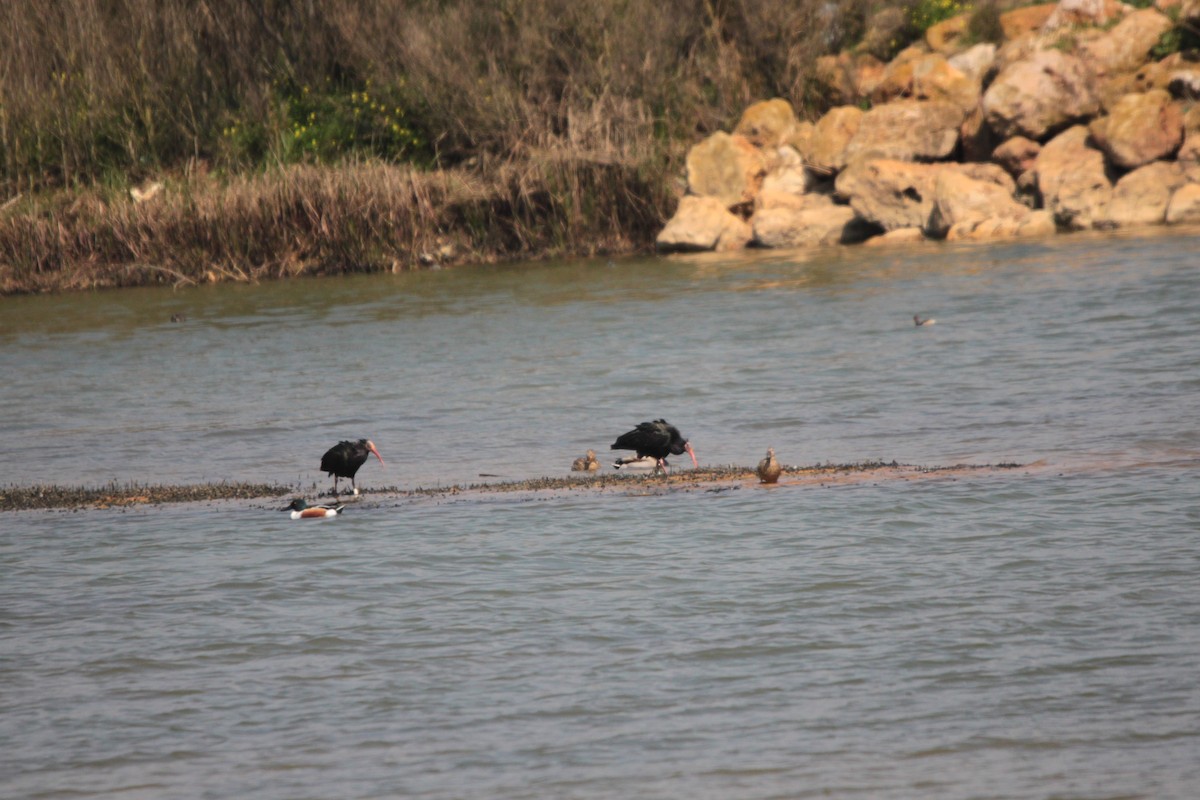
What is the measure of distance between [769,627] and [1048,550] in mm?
1965

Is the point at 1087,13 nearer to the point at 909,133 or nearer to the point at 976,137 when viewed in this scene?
the point at 976,137

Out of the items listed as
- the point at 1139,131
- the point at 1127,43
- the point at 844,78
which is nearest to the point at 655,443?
the point at 1139,131

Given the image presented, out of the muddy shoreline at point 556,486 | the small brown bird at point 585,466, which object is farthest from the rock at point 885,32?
the muddy shoreline at point 556,486

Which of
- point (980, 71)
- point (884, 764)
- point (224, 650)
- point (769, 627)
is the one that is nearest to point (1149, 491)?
point (769, 627)

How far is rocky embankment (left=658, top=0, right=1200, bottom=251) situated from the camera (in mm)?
25047

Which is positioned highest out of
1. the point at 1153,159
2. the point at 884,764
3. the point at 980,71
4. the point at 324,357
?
the point at 980,71

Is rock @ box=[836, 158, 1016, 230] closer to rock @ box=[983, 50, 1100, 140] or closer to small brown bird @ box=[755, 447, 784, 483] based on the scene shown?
rock @ box=[983, 50, 1100, 140]

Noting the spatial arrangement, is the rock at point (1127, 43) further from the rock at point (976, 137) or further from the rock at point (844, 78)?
the rock at point (844, 78)

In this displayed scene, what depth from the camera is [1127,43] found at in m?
27.6

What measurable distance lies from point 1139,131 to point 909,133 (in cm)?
411

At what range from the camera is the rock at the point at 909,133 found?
27.0 meters

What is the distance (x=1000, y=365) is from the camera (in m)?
14.9

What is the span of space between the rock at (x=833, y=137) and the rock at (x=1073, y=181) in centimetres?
360

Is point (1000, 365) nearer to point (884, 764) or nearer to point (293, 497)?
point (293, 497)
